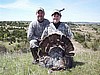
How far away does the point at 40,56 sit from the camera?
33.6 feet

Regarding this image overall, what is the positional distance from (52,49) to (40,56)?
705 mm

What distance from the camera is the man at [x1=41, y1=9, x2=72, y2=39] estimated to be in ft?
32.8

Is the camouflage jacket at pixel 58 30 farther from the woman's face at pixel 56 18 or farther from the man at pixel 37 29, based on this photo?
the man at pixel 37 29

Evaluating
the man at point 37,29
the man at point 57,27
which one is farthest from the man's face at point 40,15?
the man at point 57,27

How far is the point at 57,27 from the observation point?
1018 centimetres

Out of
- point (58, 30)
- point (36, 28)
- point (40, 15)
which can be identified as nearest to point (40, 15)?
point (40, 15)

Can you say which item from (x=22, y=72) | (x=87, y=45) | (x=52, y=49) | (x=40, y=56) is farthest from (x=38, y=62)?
(x=87, y=45)

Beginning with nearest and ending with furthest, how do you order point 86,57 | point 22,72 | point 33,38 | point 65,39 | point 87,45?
point 22,72 → point 65,39 → point 33,38 → point 86,57 → point 87,45

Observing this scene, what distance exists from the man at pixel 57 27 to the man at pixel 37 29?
21.0 inches

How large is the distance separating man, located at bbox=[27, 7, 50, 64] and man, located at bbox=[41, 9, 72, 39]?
53cm

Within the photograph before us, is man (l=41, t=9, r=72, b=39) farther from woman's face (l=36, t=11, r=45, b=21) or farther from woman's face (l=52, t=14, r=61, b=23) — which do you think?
woman's face (l=36, t=11, r=45, b=21)

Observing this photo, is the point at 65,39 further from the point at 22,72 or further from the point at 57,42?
the point at 22,72

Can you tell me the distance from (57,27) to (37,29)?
3.05ft

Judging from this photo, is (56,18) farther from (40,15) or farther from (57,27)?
(40,15)
